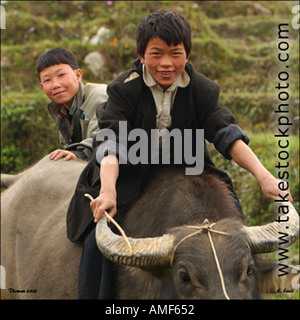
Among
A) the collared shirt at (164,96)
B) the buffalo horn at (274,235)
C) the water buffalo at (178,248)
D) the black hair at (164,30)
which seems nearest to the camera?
the water buffalo at (178,248)

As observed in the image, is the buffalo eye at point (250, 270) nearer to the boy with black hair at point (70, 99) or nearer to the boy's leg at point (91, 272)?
the boy's leg at point (91, 272)

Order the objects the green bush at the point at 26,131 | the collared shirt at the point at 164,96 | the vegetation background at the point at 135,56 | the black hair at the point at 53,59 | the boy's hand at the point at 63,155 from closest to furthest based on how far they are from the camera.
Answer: the collared shirt at the point at 164,96 < the black hair at the point at 53,59 < the boy's hand at the point at 63,155 < the vegetation background at the point at 135,56 < the green bush at the point at 26,131

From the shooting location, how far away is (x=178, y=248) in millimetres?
2779

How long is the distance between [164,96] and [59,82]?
124cm

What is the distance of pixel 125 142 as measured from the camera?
10.4ft

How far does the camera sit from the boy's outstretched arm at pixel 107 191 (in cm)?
287

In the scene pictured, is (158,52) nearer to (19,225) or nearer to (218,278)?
(218,278)

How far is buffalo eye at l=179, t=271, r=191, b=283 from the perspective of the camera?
2717 millimetres

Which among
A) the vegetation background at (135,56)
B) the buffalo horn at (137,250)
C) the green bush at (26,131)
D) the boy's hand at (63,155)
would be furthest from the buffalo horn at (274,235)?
the green bush at (26,131)

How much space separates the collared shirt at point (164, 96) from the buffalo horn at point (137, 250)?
0.76 metres

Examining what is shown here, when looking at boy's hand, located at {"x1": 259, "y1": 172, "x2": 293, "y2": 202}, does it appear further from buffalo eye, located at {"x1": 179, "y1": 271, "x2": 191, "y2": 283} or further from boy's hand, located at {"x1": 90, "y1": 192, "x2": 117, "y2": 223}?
boy's hand, located at {"x1": 90, "y1": 192, "x2": 117, "y2": 223}

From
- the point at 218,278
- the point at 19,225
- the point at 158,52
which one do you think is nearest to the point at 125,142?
the point at 158,52

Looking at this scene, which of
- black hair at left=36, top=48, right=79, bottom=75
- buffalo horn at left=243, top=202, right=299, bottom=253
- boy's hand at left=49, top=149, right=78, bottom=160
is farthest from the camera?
boy's hand at left=49, top=149, right=78, bottom=160

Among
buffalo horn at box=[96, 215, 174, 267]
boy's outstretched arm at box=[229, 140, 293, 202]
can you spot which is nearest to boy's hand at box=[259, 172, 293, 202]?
boy's outstretched arm at box=[229, 140, 293, 202]
